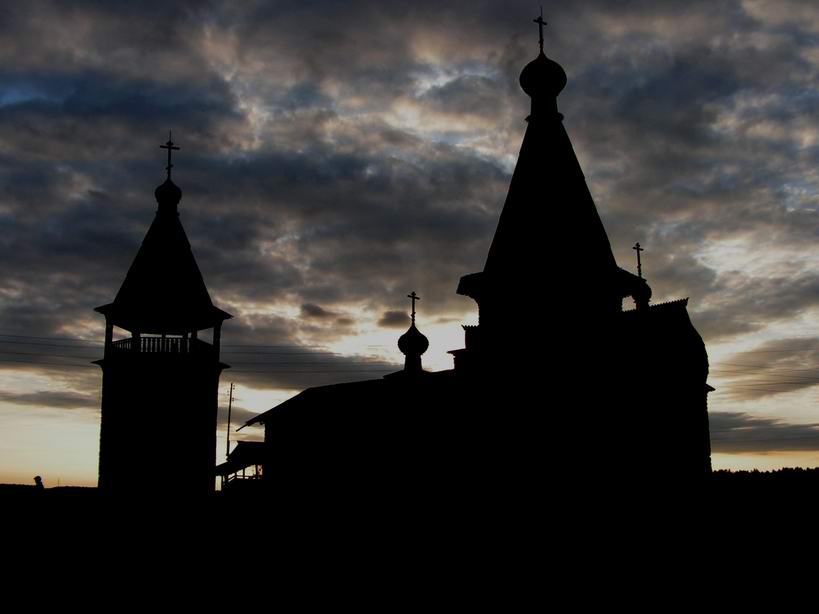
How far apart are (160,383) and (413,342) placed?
425 inches

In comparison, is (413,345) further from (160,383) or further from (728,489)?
(728,489)

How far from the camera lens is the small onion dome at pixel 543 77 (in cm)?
1819

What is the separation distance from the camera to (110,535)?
2355cm

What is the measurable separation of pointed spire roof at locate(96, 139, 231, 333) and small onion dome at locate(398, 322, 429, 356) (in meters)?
8.27

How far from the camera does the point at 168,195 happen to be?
2894cm

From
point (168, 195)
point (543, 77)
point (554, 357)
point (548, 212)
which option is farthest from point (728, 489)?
point (168, 195)

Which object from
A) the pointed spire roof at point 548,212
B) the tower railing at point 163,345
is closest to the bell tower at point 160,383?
the tower railing at point 163,345

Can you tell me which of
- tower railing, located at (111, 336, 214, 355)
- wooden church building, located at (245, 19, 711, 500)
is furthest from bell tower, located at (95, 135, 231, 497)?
wooden church building, located at (245, 19, 711, 500)

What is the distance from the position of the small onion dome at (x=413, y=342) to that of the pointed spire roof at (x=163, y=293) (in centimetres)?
827

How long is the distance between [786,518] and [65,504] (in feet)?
60.6

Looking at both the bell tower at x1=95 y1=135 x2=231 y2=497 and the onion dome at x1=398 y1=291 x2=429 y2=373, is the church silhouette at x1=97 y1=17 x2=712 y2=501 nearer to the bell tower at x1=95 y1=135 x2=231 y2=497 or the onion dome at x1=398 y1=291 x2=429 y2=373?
the bell tower at x1=95 y1=135 x2=231 y2=497

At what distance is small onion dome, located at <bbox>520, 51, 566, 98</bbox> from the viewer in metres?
18.2

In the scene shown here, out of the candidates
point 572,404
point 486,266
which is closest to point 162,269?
point 486,266

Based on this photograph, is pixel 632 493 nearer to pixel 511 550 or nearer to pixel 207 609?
pixel 511 550
